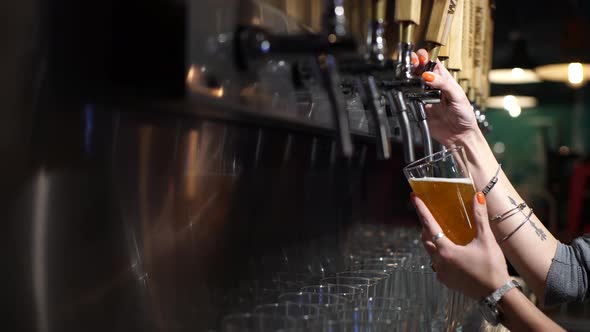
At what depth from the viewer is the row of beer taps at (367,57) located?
1.15 meters

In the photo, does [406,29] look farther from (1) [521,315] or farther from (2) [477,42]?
(2) [477,42]

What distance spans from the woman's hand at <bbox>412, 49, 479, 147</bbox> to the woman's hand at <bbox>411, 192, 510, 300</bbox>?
453mm

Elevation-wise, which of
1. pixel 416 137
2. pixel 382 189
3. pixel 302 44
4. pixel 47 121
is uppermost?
pixel 302 44

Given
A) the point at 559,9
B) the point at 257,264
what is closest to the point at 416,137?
the point at 257,264

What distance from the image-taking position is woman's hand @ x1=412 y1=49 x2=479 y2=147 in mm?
1930

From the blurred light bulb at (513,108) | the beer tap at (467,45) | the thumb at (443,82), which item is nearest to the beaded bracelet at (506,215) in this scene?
the thumb at (443,82)

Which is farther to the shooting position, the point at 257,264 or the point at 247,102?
the point at 257,264

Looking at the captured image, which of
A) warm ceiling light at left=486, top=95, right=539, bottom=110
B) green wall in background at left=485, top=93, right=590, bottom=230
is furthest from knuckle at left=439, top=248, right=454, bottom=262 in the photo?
warm ceiling light at left=486, top=95, right=539, bottom=110

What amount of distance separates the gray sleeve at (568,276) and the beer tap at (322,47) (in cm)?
118

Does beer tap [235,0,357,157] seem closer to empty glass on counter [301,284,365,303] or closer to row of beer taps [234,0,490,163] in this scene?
row of beer taps [234,0,490,163]

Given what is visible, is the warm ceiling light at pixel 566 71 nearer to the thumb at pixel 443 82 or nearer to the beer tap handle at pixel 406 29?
the thumb at pixel 443 82

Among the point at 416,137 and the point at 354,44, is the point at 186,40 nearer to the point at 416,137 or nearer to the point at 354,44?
the point at 354,44

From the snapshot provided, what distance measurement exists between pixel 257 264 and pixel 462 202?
25.5 inches

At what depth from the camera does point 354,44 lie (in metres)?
1.12
